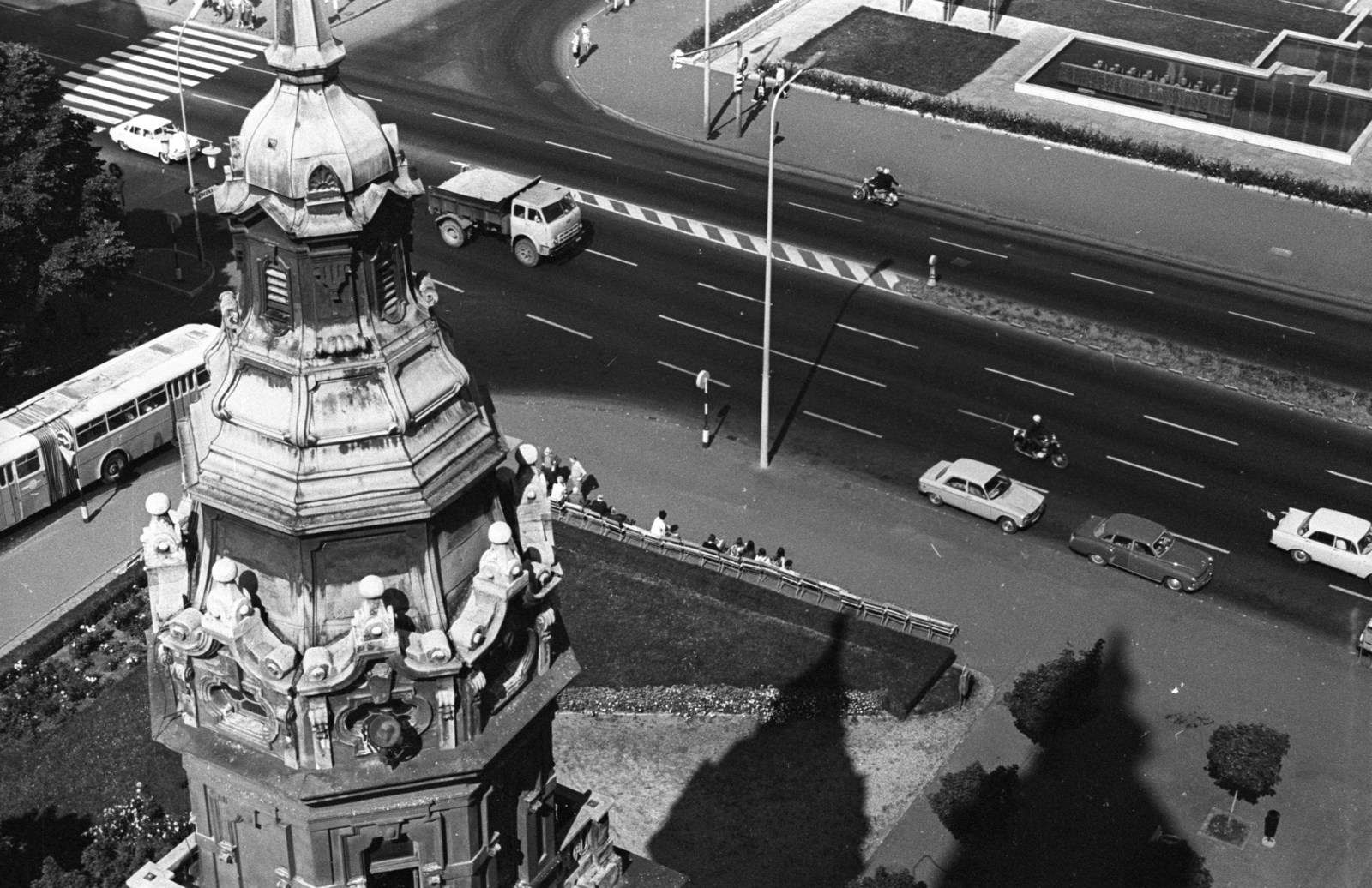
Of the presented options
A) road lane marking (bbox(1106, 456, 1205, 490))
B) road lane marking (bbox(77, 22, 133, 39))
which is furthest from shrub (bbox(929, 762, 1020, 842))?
road lane marking (bbox(77, 22, 133, 39))

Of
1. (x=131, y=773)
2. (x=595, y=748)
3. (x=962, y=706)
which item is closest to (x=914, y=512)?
(x=962, y=706)

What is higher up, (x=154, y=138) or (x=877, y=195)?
(x=154, y=138)

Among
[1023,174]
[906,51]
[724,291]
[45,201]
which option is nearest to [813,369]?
[724,291]

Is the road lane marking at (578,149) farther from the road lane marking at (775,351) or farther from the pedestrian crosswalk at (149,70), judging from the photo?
the pedestrian crosswalk at (149,70)

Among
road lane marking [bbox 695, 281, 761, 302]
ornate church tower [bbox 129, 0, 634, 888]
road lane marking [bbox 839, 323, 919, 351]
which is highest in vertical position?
ornate church tower [bbox 129, 0, 634, 888]

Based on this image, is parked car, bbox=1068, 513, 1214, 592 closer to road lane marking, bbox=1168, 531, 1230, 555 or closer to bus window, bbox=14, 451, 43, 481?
road lane marking, bbox=1168, 531, 1230, 555

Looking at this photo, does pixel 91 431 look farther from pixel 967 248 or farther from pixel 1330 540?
pixel 1330 540
